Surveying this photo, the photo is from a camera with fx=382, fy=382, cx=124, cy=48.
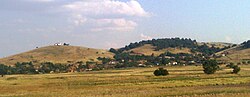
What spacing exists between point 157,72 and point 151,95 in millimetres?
70181

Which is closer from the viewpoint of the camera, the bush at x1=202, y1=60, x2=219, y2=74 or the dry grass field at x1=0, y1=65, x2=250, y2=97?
the dry grass field at x1=0, y1=65, x2=250, y2=97

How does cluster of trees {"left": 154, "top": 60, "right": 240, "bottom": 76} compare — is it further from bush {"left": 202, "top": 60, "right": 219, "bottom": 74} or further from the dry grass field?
the dry grass field

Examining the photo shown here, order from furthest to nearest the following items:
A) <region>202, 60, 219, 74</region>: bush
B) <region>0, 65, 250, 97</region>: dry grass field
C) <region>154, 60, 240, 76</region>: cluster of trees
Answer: <region>202, 60, 219, 74</region>: bush, <region>154, 60, 240, 76</region>: cluster of trees, <region>0, 65, 250, 97</region>: dry grass field

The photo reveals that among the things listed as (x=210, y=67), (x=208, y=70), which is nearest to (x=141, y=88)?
(x=208, y=70)

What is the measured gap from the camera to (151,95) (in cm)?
5053

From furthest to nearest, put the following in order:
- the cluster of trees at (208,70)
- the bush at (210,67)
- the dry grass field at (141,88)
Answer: the bush at (210,67), the cluster of trees at (208,70), the dry grass field at (141,88)

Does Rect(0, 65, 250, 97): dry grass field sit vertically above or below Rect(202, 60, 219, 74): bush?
below

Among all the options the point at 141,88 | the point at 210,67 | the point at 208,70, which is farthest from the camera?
the point at 210,67

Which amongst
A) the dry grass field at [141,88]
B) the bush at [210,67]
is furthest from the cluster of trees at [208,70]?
the dry grass field at [141,88]

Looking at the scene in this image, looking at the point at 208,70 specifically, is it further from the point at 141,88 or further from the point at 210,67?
the point at 141,88

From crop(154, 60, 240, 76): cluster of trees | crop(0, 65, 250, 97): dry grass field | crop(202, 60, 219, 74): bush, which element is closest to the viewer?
crop(0, 65, 250, 97): dry grass field

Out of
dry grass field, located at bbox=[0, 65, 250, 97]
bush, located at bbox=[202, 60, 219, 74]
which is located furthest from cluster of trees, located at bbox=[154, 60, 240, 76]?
dry grass field, located at bbox=[0, 65, 250, 97]

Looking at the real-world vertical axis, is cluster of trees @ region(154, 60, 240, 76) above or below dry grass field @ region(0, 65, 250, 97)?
above

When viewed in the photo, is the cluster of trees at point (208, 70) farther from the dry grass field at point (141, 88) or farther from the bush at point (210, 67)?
the dry grass field at point (141, 88)
